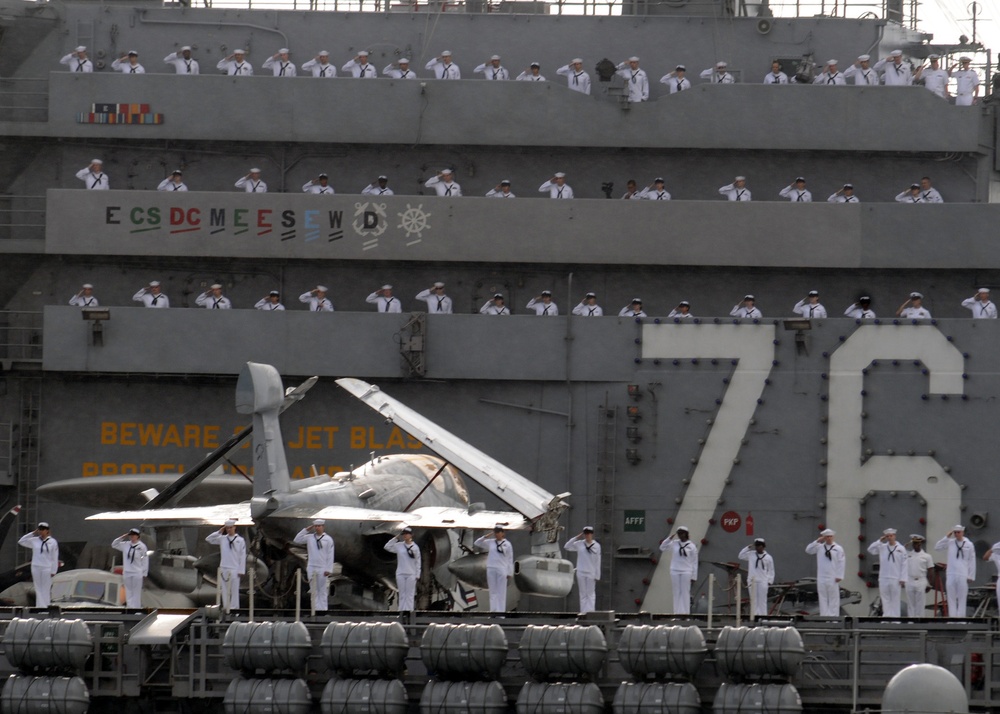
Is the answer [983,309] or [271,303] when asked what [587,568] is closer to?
[271,303]

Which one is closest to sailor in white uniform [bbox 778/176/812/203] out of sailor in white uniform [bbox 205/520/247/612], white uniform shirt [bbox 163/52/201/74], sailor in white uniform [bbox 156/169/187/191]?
sailor in white uniform [bbox 156/169/187/191]

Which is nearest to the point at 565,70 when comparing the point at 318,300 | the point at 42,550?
the point at 318,300

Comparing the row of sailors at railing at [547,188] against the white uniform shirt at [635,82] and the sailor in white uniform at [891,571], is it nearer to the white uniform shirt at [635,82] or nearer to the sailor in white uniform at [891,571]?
the white uniform shirt at [635,82]

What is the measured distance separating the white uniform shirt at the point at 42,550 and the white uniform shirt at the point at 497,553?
5945mm

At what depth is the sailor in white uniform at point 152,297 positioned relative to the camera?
82.6ft

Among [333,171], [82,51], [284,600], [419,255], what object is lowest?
[284,600]

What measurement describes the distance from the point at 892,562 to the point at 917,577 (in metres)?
0.91

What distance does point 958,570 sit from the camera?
20.7 meters

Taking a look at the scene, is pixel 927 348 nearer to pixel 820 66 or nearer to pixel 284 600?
pixel 820 66

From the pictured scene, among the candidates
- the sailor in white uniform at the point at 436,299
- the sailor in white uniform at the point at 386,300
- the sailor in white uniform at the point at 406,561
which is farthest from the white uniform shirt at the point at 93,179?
the sailor in white uniform at the point at 406,561

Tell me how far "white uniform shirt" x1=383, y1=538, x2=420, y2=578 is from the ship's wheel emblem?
6298mm

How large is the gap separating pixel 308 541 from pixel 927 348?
986 centimetres

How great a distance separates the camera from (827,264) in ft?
81.4

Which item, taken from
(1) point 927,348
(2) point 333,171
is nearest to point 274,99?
(2) point 333,171
